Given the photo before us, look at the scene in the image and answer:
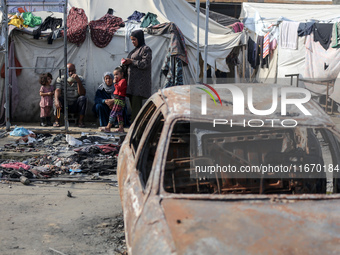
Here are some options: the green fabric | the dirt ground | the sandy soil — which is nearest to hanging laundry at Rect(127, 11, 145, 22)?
the green fabric

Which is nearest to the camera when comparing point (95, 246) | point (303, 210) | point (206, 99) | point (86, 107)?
point (303, 210)

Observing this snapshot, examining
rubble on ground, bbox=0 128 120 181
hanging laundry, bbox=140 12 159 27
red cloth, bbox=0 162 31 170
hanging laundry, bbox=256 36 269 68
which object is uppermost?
hanging laundry, bbox=140 12 159 27

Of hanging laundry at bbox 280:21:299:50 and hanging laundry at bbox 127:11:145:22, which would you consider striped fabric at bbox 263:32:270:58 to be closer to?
hanging laundry at bbox 280:21:299:50

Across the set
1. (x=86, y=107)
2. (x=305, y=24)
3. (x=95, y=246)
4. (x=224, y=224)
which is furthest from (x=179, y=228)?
(x=305, y=24)

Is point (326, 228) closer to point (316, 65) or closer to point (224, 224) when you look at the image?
point (224, 224)

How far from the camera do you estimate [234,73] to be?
17781mm

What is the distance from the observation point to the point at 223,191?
3.96 meters

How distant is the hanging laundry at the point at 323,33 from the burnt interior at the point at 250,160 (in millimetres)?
11036

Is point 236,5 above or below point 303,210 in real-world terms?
above

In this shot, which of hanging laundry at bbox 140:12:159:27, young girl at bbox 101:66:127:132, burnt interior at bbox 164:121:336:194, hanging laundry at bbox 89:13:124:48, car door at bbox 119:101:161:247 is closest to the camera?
car door at bbox 119:101:161:247

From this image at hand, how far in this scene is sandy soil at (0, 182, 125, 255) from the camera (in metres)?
4.32

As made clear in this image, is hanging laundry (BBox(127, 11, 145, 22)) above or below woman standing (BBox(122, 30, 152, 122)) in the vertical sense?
above

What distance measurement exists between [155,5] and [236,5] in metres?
10.9

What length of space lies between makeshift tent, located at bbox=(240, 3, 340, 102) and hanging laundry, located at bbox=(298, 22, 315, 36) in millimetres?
238
